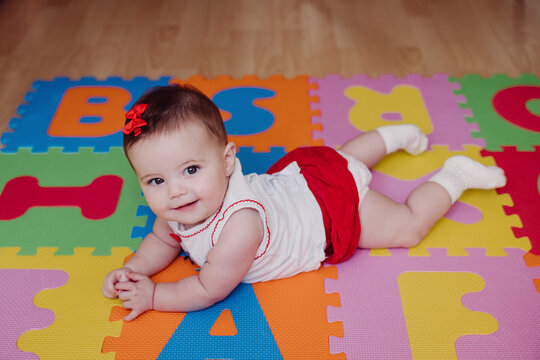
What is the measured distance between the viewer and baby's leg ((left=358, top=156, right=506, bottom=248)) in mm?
1077

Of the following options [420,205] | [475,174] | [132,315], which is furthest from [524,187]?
[132,315]

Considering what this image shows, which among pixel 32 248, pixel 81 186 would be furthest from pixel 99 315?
pixel 81 186

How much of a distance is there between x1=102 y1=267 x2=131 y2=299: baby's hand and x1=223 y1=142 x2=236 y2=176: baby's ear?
0.32m

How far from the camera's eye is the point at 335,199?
1.04 m

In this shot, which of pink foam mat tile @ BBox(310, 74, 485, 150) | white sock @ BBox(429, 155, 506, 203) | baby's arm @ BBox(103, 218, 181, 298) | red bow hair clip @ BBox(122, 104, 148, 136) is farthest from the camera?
pink foam mat tile @ BBox(310, 74, 485, 150)

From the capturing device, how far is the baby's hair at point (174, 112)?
2.69ft

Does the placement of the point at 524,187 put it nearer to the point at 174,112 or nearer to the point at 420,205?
the point at 420,205

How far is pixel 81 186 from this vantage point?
4.13 feet

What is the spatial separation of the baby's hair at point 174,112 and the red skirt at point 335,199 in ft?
0.93

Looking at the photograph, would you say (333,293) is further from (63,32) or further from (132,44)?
(63,32)

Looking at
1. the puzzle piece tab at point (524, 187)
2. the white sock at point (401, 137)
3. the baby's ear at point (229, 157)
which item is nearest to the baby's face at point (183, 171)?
the baby's ear at point (229, 157)

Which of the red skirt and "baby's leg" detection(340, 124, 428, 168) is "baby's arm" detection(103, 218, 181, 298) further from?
"baby's leg" detection(340, 124, 428, 168)

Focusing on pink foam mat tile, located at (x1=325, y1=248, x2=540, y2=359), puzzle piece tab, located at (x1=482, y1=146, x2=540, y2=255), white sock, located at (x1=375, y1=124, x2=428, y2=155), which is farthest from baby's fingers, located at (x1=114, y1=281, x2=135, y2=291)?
puzzle piece tab, located at (x1=482, y1=146, x2=540, y2=255)

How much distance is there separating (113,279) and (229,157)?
0.37 meters
